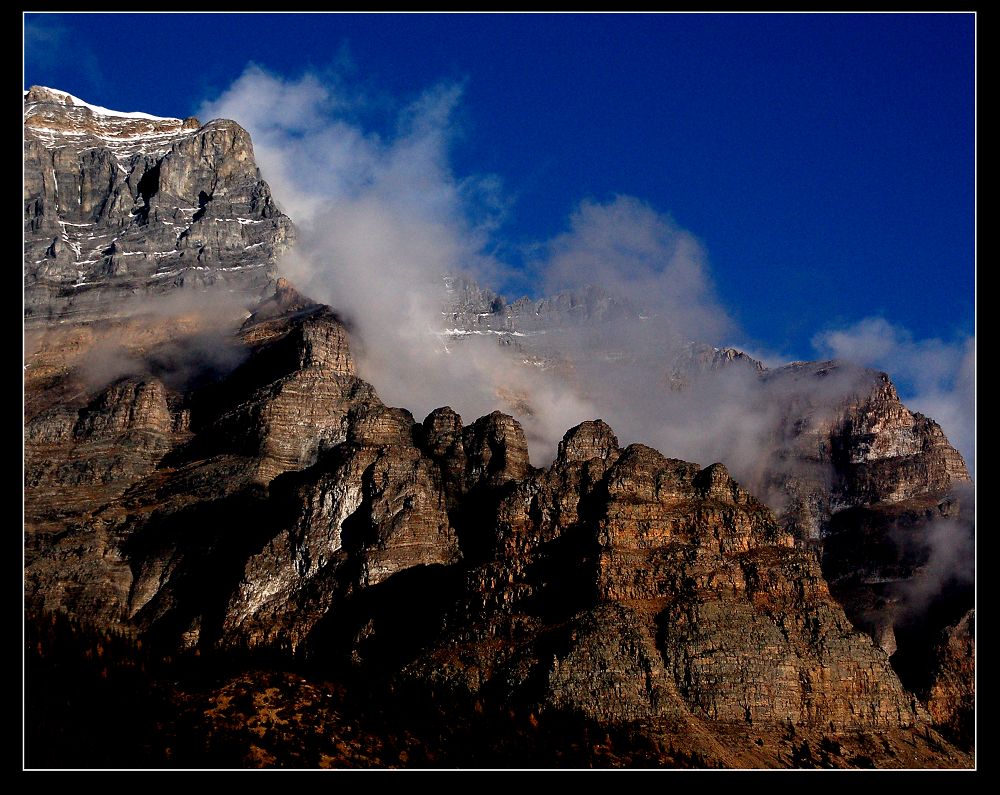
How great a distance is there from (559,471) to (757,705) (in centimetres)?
4576

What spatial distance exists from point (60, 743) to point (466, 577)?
58092 millimetres

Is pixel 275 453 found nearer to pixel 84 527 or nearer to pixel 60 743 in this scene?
pixel 84 527

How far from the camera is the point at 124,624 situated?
530 feet

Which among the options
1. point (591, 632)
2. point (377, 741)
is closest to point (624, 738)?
point (591, 632)

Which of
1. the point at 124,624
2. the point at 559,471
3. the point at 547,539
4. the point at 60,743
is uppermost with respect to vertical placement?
the point at 559,471

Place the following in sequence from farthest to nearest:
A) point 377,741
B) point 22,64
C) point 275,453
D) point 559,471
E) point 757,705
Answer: point 275,453 < point 559,471 < point 757,705 < point 377,741 < point 22,64

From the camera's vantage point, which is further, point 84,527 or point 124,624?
point 84,527

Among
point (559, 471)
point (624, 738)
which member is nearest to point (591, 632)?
point (624, 738)

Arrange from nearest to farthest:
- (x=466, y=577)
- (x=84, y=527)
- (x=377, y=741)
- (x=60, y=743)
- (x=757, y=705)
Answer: (x=60, y=743), (x=377, y=741), (x=757, y=705), (x=466, y=577), (x=84, y=527)

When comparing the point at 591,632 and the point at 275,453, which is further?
the point at 275,453

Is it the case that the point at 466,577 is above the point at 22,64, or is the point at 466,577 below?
below

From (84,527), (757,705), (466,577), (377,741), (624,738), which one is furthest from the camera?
(84,527)

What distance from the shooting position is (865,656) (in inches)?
5074

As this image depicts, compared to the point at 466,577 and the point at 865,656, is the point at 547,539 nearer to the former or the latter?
the point at 466,577
